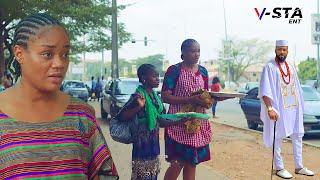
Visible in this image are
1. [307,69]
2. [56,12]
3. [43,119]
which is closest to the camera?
[43,119]

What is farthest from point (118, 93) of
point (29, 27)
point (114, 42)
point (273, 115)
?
point (29, 27)

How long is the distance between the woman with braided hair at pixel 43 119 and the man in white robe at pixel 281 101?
4.16m

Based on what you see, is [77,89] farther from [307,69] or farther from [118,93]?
[307,69]

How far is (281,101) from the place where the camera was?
5.86m

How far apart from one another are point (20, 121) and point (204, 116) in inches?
90.3

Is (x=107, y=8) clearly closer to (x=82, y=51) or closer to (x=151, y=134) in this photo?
(x=82, y=51)

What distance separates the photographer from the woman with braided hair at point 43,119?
5.57 ft

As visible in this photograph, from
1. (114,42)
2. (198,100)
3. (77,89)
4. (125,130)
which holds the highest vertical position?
(114,42)

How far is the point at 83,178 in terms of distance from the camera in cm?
180

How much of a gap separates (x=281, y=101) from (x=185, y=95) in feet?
7.35

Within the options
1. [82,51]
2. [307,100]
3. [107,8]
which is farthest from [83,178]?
[82,51]

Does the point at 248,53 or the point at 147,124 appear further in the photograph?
the point at 248,53

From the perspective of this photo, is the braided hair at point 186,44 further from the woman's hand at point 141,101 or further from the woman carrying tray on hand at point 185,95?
the woman's hand at point 141,101

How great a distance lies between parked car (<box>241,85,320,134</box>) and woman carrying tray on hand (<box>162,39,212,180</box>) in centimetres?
628
